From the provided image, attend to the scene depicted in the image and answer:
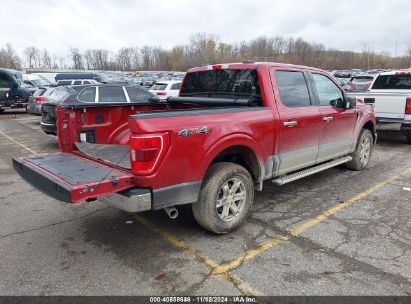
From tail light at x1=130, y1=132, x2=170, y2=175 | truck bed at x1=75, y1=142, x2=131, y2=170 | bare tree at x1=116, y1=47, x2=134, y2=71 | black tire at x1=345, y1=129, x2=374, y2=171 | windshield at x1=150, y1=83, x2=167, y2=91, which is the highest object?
bare tree at x1=116, y1=47, x2=134, y2=71

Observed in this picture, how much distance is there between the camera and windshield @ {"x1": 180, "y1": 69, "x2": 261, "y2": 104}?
4527 mm

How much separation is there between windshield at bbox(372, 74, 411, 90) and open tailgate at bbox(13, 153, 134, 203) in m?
9.27

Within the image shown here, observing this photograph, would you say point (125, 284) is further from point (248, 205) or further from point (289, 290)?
point (248, 205)

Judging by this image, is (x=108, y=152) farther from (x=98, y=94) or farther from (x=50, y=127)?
(x=98, y=94)

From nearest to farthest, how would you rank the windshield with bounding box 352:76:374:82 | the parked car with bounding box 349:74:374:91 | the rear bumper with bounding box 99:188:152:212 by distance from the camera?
the rear bumper with bounding box 99:188:152:212, the parked car with bounding box 349:74:374:91, the windshield with bounding box 352:76:374:82

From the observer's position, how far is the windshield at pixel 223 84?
4.53 m

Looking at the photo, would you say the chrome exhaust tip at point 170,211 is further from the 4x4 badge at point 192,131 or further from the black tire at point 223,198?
the 4x4 badge at point 192,131

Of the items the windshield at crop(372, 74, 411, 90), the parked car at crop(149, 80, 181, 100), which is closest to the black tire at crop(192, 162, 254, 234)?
the windshield at crop(372, 74, 411, 90)

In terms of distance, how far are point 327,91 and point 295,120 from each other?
4.14 ft

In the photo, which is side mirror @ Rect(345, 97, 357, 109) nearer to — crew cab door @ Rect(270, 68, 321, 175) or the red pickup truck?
the red pickup truck

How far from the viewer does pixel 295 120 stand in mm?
4633

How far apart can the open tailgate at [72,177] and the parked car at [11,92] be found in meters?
16.7

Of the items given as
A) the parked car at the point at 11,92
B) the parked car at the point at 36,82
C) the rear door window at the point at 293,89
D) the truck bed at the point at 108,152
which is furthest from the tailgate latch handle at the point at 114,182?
the parked car at the point at 36,82

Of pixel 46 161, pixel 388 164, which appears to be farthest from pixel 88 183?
pixel 388 164
